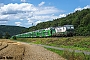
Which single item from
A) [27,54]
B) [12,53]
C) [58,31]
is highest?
[58,31]

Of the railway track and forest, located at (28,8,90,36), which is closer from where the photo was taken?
the railway track

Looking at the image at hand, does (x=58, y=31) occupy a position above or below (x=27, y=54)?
above

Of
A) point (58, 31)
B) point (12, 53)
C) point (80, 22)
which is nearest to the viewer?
point (12, 53)

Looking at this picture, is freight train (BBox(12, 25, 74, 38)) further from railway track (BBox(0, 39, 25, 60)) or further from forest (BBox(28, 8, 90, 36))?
railway track (BBox(0, 39, 25, 60))

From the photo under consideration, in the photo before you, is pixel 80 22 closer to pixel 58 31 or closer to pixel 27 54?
pixel 58 31

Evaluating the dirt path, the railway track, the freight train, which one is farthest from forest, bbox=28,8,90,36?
the dirt path

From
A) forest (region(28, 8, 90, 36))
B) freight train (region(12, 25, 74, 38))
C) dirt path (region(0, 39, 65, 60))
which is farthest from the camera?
forest (region(28, 8, 90, 36))

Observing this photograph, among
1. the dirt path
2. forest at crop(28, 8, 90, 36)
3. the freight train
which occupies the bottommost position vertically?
the dirt path

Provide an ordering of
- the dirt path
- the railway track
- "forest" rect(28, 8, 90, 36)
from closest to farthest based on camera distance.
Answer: the railway track → the dirt path → "forest" rect(28, 8, 90, 36)

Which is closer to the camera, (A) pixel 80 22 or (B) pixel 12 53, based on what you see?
(B) pixel 12 53

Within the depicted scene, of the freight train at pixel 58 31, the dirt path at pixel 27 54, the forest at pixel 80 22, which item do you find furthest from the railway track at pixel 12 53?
the forest at pixel 80 22

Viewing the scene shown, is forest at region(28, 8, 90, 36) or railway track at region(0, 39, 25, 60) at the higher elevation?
forest at region(28, 8, 90, 36)

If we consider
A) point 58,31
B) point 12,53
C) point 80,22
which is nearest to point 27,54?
point 12,53

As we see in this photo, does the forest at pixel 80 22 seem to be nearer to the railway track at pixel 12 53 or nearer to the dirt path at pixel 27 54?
the railway track at pixel 12 53
